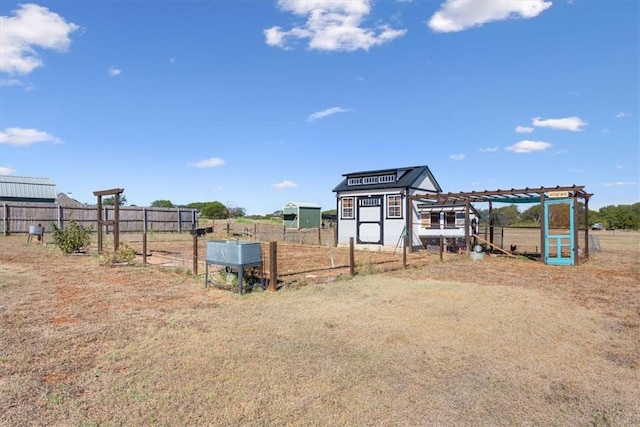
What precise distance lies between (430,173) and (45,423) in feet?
63.0

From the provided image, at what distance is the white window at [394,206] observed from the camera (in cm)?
1867

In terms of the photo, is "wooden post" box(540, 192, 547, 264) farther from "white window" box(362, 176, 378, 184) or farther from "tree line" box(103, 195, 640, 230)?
"white window" box(362, 176, 378, 184)

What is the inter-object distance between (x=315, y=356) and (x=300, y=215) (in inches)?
1372

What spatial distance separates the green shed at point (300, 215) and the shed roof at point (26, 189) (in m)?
21.8

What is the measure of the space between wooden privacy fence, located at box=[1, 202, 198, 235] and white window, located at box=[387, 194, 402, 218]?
→ 17.9m

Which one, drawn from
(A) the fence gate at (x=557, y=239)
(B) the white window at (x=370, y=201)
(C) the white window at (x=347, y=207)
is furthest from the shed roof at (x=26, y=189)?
(A) the fence gate at (x=557, y=239)

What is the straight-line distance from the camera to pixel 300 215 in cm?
3891

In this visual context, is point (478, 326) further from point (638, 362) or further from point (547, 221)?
point (547, 221)

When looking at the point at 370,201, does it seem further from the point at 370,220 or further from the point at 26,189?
the point at 26,189

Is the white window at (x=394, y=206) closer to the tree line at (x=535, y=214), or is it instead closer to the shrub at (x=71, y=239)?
the tree line at (x=535, y=214)

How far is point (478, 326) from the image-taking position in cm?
540

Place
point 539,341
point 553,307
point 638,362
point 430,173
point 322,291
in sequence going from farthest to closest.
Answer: point 430,173
point 322,291
point 553,307
point 539,341
point 638,362

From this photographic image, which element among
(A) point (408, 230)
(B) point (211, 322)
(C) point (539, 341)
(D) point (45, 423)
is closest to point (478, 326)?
(C) point (539, 341)

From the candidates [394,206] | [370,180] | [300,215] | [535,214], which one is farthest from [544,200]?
[300,215]
